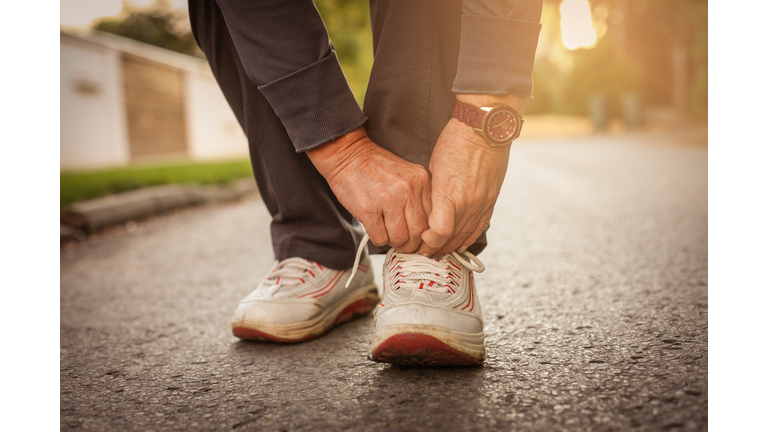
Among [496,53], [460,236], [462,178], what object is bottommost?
[460,236]

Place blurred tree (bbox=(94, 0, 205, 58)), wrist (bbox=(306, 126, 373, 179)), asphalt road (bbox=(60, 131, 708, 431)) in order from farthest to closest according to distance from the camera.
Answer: blurred tree (bbox=(94, 0, 205, 58))
wrist (bbox=(306, 126, 373, 179))
asphalt road (bbox=(60, 131, 708, 431))

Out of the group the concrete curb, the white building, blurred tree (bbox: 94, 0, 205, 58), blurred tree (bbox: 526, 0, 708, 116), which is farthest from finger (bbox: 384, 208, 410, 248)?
blurred tree (bbox: 94, 0, 205, 58)

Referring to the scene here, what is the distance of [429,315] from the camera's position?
0.86 meters

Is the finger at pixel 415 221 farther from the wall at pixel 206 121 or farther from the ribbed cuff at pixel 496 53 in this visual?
the wall at pixel 206 121

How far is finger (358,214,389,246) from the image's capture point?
2.98ft

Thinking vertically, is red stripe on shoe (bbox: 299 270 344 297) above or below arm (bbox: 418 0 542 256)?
below

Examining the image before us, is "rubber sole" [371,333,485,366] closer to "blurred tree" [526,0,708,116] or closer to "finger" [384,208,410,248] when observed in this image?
"finger" [384,208,410,248]

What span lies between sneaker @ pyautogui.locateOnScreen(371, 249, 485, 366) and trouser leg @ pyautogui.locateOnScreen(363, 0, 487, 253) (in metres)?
0.20

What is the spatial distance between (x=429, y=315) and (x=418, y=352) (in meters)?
0.06

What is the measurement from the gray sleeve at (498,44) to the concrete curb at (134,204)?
7.28 feet

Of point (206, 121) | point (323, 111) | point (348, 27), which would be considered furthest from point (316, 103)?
point (206, 121)

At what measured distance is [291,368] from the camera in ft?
2.99

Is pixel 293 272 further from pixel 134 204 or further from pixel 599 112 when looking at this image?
pixel 599 112

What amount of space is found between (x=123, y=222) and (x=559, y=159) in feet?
15.7
